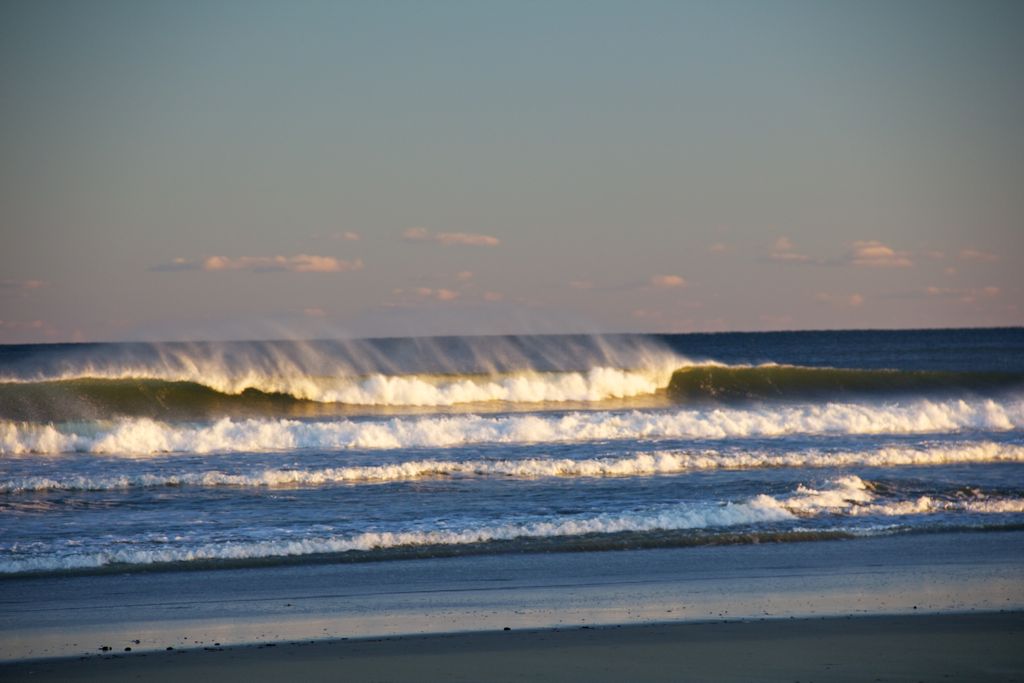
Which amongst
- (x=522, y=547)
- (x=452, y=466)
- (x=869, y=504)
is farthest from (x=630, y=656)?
(x=452, y=466)

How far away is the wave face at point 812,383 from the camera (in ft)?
102

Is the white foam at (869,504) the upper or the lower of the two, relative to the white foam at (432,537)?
lower

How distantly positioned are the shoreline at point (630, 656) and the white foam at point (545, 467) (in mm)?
7699

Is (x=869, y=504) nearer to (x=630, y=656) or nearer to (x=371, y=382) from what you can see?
(x=630, y=656)

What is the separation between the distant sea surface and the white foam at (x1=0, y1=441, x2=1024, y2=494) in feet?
0.16

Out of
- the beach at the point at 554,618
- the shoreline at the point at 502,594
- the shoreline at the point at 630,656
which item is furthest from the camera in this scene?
the shoreline at the point at 502,594

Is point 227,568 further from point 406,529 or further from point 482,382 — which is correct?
point 482,382

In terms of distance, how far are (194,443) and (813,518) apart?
11105 millimetres

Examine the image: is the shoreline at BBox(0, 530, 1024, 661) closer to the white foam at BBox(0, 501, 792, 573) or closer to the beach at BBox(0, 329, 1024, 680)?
the beach at BBox(0, 329, 1024, 680)

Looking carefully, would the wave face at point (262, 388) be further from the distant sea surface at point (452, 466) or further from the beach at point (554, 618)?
the beach at point (554, 618)

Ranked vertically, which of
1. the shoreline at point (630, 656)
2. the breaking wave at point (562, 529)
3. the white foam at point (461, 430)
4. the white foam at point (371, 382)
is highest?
the white foam at point (371, 382)

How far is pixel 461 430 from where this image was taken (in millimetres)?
19828

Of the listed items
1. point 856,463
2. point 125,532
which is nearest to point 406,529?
point 125,532

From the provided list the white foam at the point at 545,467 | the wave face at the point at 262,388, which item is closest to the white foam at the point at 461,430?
the white foam at the point at 545,467
